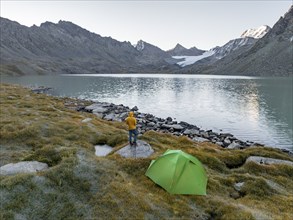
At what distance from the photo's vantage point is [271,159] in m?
23.2

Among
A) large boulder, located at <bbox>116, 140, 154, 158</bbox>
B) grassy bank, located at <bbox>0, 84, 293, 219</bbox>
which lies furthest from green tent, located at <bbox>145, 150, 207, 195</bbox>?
large boulder, located at <bbox>116, 140, 154, 158</bbox>

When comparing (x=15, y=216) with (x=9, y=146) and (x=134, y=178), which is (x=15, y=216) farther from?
(x=9, y=146)

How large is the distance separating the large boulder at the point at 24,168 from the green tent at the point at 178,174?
5.70 meters

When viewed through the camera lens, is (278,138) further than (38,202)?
Yes

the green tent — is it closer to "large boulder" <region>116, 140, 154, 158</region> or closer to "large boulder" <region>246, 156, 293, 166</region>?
"large boulder" <region>116, 140, 154, 158</region>

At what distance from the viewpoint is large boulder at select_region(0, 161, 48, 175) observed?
52.0ft

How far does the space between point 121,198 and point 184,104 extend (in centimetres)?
6756

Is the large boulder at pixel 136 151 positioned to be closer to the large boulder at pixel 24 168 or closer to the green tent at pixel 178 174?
the green tent at pixel 178 174

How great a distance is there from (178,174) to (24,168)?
7.95 metres

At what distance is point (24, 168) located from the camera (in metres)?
16.1

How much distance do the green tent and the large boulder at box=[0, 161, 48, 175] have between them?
18.7 ft

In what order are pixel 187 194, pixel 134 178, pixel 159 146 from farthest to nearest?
1. pixel 159 146
2. pixel 134 178
3. pixel 187 194

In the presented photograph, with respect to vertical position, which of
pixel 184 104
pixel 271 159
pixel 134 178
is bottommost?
pixel 184 104

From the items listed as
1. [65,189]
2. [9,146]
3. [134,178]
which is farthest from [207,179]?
[9,146]
